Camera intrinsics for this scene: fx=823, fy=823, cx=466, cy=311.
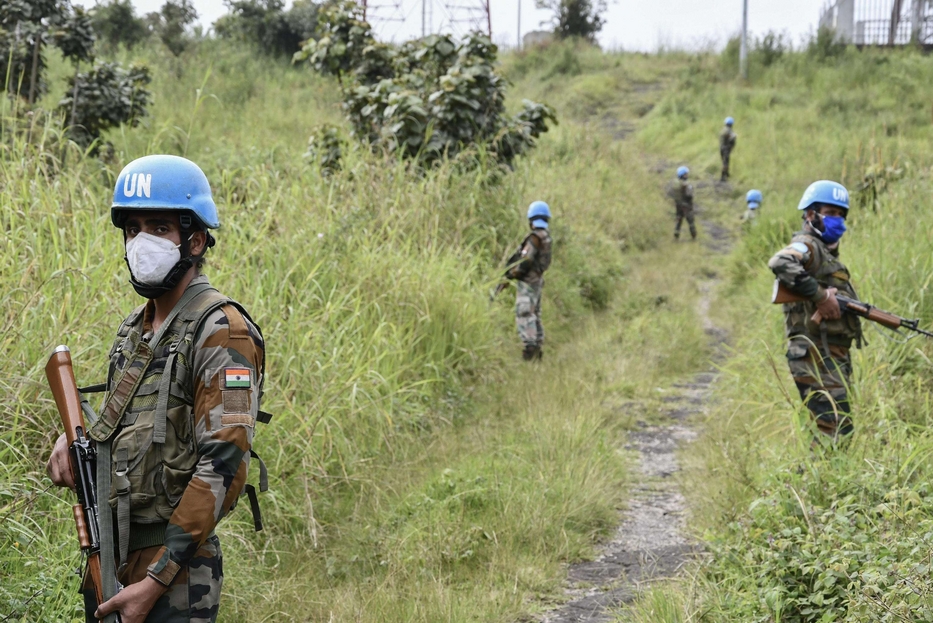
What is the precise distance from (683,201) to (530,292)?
734 cm

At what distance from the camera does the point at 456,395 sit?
5.98m

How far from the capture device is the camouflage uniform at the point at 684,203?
1378cm

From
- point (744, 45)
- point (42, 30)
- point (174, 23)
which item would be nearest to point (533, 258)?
point (42, 30)

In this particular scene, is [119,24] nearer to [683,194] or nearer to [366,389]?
[683,194]

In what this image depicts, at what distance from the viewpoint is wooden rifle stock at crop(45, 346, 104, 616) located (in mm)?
2004

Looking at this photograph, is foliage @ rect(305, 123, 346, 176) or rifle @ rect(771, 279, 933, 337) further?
foliage @ rect(305, 123, 346, 176)

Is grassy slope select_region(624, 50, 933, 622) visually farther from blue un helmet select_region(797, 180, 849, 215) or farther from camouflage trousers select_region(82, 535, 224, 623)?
camouflage trousers select_region(82, 535, 224, 623)

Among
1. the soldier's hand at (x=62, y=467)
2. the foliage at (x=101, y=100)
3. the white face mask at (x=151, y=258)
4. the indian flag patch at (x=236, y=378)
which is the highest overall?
the foliage at (x=101, y=100)

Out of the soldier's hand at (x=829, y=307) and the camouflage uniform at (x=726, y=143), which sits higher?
the camouflage uniform at (x=726, y=143)

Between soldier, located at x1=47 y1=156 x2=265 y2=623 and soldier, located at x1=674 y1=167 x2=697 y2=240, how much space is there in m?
12.5

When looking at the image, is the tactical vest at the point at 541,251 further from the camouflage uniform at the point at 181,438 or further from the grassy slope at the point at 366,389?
the camouflage uniform at the point at 181,438

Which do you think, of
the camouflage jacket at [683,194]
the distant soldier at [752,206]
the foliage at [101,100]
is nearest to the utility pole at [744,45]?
the camouflage jacket at [683,194]

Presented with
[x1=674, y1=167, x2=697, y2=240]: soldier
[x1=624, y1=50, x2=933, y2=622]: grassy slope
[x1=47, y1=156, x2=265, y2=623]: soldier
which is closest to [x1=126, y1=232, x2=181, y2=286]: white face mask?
[x1=47, y1=156, x2=265, y2=623]: soldier

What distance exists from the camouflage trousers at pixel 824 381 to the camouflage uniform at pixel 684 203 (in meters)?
9.34
